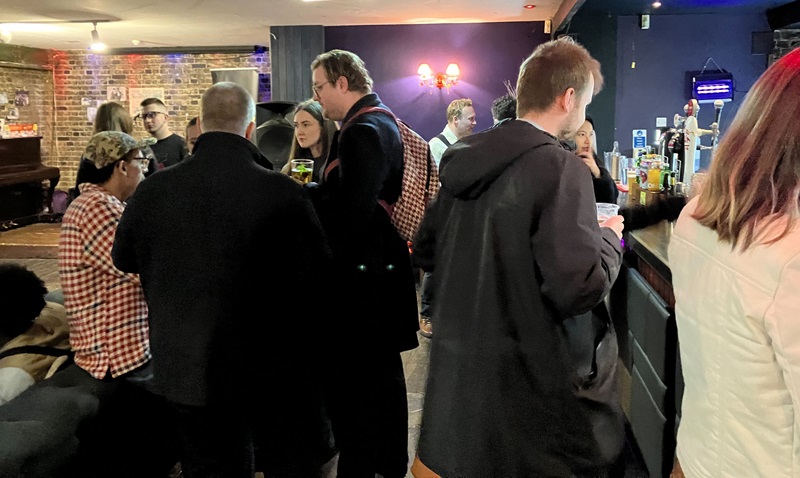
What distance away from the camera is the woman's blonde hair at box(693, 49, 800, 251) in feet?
3.09

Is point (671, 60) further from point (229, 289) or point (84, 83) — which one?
point (84, 83)

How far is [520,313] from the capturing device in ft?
4.64

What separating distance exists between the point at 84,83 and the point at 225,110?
10471mm

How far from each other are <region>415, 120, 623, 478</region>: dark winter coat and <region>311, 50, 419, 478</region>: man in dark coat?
26.1 inches

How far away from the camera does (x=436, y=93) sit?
7.78 m

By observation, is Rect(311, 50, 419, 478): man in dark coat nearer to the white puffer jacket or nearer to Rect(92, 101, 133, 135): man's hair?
the white puffer jacket

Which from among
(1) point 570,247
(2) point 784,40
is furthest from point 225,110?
(2) point 784,40

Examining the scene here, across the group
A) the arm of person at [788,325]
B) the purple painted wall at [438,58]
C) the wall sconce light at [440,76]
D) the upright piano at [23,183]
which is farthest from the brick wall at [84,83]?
the arm of person at [788,325]

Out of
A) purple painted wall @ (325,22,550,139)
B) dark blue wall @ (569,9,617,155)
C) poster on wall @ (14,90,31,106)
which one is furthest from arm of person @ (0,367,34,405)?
poster on wall @ (14,90,31,106)

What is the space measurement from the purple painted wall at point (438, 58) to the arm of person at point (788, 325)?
6.97 m

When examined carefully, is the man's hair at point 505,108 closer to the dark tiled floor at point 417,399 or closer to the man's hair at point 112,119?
the dark tiled floor at point 417,399

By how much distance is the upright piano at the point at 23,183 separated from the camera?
826 centimetres

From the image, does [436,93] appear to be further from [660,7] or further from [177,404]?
[177,404]

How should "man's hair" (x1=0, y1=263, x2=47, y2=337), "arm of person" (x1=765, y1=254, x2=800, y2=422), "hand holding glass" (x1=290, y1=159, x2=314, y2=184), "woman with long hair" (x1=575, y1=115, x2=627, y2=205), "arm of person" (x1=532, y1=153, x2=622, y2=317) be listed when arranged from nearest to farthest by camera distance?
"arm of person" (x1=765, y1=254, x2=800, y2=422) < "arm of person" (x1=532, y1=153, x2=622, y2=317) < "man's hair" (x1=0, y1=263, x2=47, y2=337) < "hand holding glass" (x1=290, y1=159, x2=314, y2=184) < "woman with long hair" (x1=575, y1=115, x2=627, y2=205)
